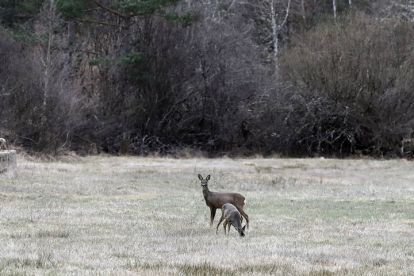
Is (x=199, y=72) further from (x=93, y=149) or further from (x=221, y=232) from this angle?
(x=221, y=232)

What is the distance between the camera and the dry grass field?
865 cm

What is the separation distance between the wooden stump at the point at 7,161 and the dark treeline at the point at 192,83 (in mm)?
12861

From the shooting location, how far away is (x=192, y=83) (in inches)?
1775

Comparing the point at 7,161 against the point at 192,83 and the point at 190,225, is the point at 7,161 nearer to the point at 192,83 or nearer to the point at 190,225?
the point at 190,225

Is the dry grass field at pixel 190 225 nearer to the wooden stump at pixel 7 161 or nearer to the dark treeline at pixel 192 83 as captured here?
the wooden stump at pixel 7 161

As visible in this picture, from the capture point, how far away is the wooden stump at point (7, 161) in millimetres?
21875

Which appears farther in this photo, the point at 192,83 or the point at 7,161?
the point at 192,83

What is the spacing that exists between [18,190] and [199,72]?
26.6 m

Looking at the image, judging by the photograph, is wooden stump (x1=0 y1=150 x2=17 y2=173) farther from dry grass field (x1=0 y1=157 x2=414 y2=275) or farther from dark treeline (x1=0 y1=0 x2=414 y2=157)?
dark treeline (x1=0 y1=0 x2=414 y2=157)

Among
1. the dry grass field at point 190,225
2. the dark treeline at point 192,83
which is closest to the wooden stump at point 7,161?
the dry grass field at point 190,225

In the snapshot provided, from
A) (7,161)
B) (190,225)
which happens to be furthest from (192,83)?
(190,225)

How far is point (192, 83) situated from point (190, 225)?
106 ft

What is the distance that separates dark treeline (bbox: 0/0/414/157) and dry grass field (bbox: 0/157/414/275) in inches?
454

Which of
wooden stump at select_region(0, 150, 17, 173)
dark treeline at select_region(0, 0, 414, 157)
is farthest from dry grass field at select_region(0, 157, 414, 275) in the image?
dark treeline at select_region(0, 0, 414, 157)
